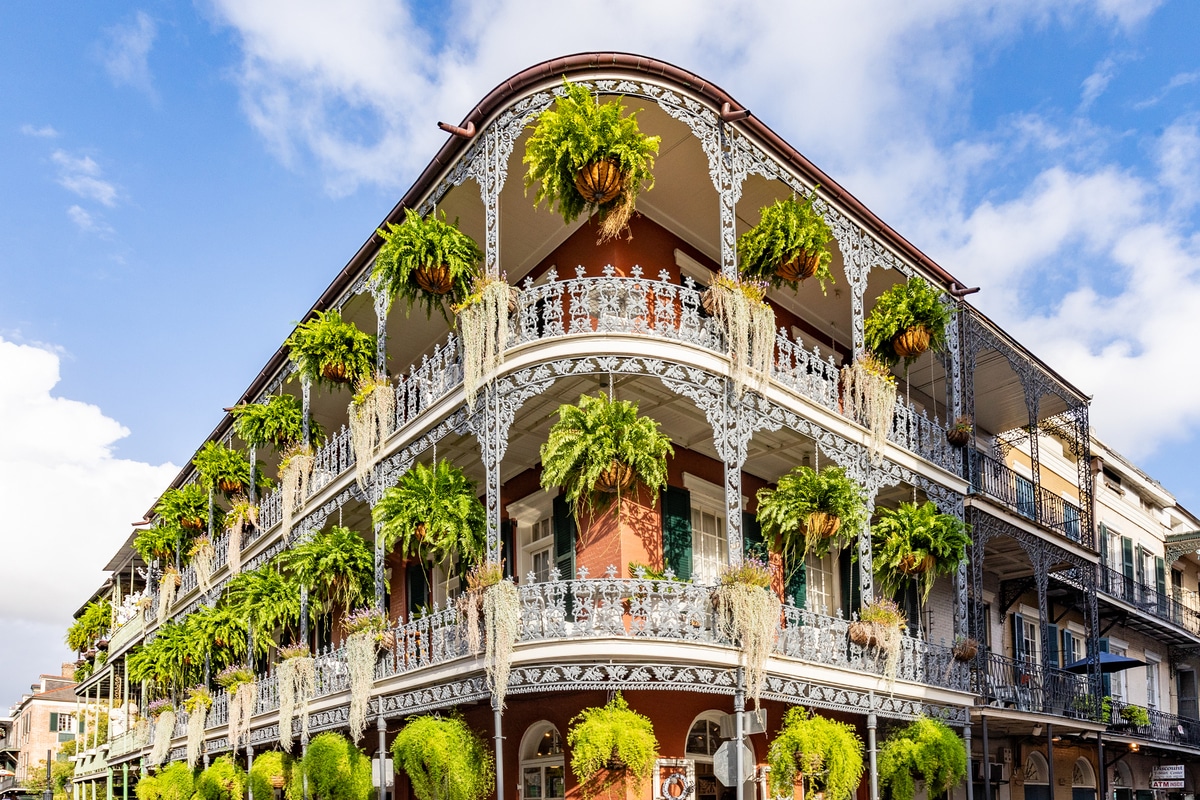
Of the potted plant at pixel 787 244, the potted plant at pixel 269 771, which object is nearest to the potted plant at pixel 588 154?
the potted plant at pixel 787 244

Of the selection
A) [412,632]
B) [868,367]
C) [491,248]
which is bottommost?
[412,632]

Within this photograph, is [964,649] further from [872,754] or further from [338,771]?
[338,771]

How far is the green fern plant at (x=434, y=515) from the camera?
43.8ft

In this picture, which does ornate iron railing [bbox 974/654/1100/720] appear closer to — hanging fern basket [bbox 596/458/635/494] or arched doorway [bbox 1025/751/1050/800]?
arched doorway [bbox 1025/751/1050/800]

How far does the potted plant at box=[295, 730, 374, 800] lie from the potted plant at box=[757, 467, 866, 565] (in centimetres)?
655

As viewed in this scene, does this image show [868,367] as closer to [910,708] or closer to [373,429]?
[910,708]

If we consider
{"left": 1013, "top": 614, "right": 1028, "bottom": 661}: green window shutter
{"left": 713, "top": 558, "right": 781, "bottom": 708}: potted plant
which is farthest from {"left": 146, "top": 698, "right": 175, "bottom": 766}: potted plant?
{"left": 1013, "top": 614, "right": 1028, "bottom": 661}: green window shutter

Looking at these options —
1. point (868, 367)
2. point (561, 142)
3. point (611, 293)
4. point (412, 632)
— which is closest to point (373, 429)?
point (412, 632)

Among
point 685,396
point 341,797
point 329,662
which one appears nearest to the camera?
point 685,396

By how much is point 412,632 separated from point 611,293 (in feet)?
16.7

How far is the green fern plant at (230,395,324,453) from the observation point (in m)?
20.4

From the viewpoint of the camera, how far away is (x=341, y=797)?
49.1ft

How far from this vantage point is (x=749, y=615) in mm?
11547

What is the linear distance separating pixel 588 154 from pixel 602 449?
10.6 ft
